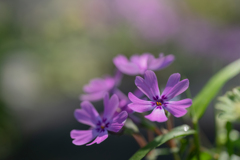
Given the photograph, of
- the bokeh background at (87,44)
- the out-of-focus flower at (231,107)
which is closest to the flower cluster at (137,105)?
the out-of-focus flower at (231,107)

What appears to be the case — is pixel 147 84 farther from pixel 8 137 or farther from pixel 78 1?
pixel 78 1

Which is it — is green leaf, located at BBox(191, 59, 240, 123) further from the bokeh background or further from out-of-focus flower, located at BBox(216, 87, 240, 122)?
the bokeh background

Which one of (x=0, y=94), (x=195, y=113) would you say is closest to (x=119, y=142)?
(x=0, y=94)

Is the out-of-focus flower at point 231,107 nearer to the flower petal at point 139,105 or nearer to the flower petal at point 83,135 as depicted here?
the flower petal at point 139,105

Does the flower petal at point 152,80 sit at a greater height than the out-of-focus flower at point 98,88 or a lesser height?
lesser

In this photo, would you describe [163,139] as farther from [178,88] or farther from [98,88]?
[98,88]

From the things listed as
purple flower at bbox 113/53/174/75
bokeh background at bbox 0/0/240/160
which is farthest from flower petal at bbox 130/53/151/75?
bokeh background at bbox 0/0/240/160

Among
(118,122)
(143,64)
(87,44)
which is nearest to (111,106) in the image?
(118,122)
